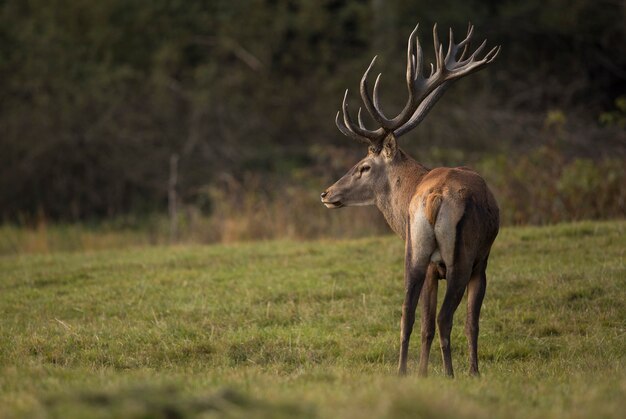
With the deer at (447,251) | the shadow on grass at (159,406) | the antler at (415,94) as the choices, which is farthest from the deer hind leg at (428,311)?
the shadow on grass at (159,406)

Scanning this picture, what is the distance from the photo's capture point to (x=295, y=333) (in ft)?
30.6

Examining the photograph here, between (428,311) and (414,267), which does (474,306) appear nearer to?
(428,311)

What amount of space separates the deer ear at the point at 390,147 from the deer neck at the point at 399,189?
5 centimetres

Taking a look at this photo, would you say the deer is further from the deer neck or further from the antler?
the antler

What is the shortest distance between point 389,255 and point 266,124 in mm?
17288

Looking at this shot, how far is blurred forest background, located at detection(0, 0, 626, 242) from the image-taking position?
23844 millimetres

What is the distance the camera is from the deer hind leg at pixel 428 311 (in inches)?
308

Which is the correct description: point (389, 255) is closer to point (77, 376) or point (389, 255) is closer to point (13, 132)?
point (77, 376)

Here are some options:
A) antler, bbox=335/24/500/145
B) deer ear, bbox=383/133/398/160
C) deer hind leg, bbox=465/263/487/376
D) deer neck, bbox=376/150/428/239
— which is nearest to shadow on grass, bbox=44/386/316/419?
deer hind leg, bbox=465/263/487/376

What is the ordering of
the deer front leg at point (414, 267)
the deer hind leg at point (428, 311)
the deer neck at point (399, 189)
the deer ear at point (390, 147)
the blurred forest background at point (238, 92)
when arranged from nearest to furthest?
→ 1. the deer front leg at point (414, 267)
2. the deer hind leg at point (428, 311)
3. the deer neck at point (399, 189)
4. the deer ear at point (390, 147)
5. the blurred forest background at point (238, 92)

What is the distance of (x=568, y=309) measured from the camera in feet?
32.5

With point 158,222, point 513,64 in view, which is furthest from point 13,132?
point 513,64

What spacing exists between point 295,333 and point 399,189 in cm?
173

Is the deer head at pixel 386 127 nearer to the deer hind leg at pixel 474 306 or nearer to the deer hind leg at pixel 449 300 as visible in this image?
the deer hind leg at pixel 474 306
